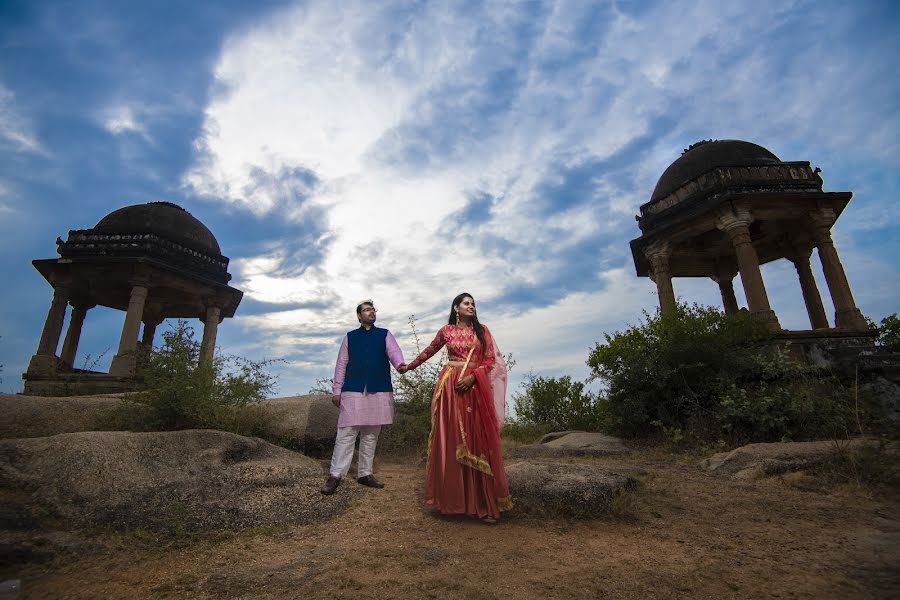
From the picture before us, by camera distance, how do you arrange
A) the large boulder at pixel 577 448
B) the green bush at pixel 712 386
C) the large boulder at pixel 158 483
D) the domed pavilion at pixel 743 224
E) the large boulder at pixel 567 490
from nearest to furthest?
the large boulder at pixel 158 483, the large boulder at pixel 567 490, the green bush at pixel 712 386, the large boulder at pixel 577 448, the domed pavilion at pixel 743 224

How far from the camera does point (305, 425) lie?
6117 millimetres

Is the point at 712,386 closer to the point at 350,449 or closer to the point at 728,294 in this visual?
the point at 350,449

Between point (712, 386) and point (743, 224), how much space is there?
4.78 meters

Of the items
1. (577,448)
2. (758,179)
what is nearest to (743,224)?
(758,179)

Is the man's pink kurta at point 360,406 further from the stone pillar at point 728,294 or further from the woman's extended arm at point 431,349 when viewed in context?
the stone pillar at point 728,294

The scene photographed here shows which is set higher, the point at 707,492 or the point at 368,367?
the point at 368,367

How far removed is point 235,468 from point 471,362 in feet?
8.04

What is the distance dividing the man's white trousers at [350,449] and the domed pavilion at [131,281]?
8.47 meters

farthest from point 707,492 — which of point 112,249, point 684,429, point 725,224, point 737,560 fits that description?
point 112,249

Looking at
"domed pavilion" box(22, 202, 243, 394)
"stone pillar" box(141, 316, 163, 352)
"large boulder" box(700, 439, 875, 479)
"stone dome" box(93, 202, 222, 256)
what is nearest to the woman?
"large boulder" box(700, 439, 875, 479)

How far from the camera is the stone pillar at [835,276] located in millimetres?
9602

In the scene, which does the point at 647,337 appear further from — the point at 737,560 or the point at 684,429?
the point at 737,560

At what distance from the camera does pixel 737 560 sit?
8.90 ft

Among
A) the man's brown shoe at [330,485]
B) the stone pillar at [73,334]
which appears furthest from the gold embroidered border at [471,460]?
the stone pillar at [73,334]
